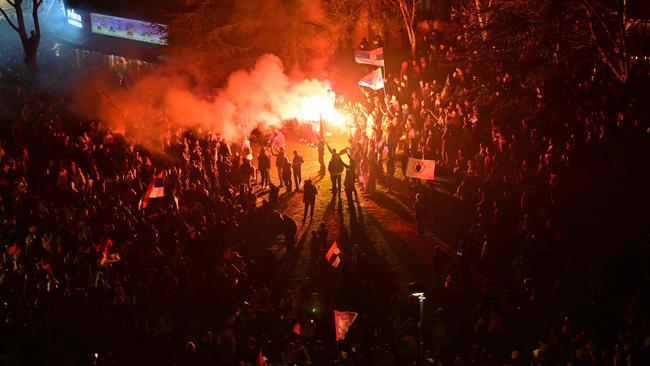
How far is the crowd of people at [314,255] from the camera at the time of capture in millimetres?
9203

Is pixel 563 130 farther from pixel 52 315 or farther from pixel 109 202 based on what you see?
pixel 52 315

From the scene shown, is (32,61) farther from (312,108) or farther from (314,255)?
(314,255)

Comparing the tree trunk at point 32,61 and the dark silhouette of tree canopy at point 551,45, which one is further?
the tree trunk at point 32,61

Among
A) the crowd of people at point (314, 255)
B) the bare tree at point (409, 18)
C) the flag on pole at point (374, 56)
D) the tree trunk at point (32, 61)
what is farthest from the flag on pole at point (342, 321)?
the bare tree at point (409, 18)

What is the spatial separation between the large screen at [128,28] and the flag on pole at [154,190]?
585 inches

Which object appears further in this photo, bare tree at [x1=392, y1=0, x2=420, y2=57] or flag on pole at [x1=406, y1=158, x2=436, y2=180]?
bare tree at [x1=392, y1=0, x2=420, y2=57]

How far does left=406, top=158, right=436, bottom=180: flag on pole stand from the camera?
14008mm

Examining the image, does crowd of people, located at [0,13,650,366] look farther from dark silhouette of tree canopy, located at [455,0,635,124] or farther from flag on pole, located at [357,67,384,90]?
flag on pole, located at [357,67,384,90]

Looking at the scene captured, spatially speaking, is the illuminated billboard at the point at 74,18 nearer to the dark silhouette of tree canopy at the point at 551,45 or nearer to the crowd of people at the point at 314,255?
the crowd of people at the point at 314,255

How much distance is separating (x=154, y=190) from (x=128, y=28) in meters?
19.0

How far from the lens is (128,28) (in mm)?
29797

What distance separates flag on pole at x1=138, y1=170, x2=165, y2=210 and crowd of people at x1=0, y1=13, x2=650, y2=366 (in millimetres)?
409

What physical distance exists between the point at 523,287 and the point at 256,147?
1394 cm

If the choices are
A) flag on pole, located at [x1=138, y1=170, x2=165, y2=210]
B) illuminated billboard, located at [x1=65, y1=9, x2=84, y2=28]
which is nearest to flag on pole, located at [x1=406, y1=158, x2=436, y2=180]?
flag on pole, located at [x1=138, y1=170, x2=165, y2=210]
